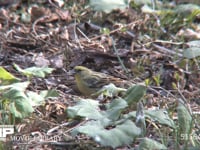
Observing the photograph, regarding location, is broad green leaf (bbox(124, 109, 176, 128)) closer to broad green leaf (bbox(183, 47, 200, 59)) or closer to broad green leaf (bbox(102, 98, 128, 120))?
broad green leaf (bbox(102, 98, 128, 120))

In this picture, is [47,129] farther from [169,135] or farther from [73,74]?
[73,74]

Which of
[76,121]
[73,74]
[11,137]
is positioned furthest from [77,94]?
[11,137]

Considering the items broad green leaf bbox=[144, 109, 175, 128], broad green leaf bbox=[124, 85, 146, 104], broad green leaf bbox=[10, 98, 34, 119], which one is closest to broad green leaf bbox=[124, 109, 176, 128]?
broad green leaf bbox=[144, 109, 175, 128]

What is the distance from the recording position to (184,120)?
9.25 ft

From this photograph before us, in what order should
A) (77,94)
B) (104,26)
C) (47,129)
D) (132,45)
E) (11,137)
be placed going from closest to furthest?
1. (11,137)
2. (47,129)
3. (77,94)
4. (132,45)
5. (104,26)

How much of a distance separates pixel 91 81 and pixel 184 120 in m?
1.15

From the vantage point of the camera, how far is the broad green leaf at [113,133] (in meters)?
2.47

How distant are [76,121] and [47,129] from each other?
0.17 meters

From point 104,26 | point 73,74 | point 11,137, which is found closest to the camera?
point 11,137

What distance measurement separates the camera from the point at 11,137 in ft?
9.57

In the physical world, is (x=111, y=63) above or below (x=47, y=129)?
above

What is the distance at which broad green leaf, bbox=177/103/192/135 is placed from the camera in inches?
110

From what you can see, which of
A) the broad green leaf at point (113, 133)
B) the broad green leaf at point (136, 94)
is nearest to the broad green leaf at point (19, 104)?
the broad green leaf at point (113, 133)

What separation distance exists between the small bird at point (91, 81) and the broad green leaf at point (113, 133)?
3.71 ft
